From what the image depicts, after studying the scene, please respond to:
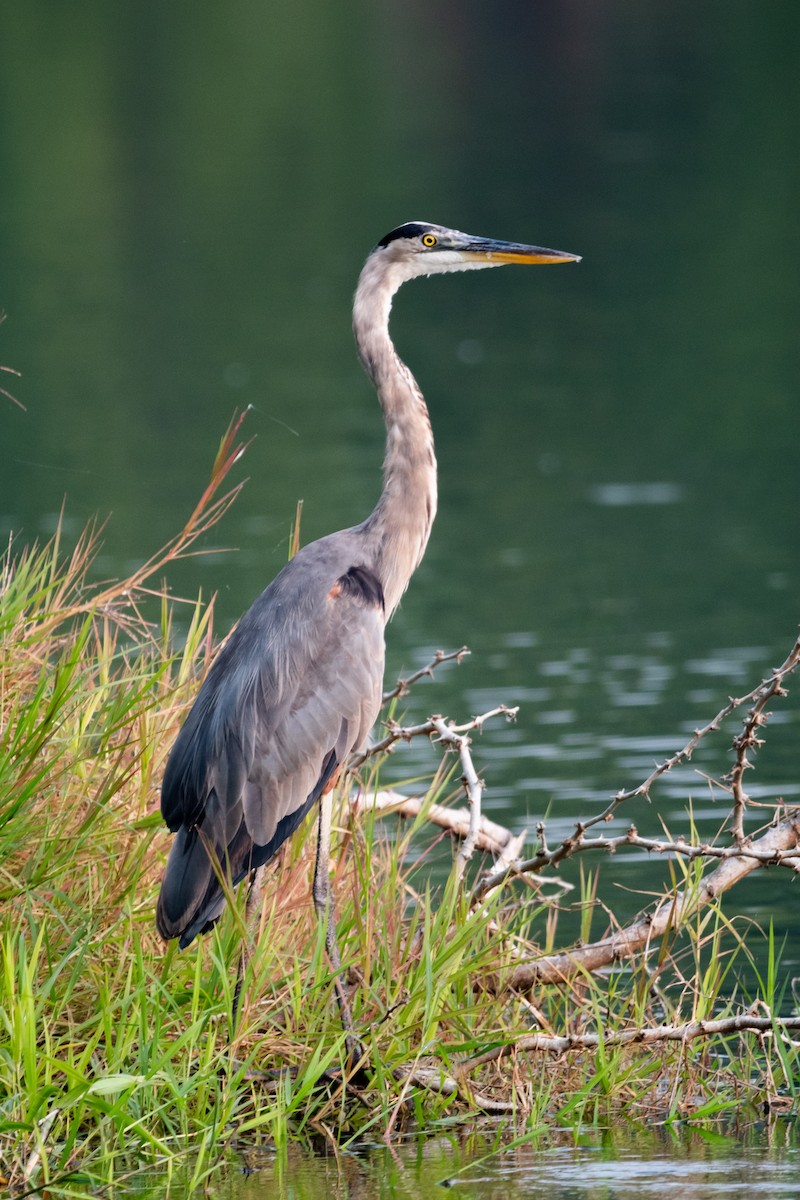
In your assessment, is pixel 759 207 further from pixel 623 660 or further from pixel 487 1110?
pixel 487 1110

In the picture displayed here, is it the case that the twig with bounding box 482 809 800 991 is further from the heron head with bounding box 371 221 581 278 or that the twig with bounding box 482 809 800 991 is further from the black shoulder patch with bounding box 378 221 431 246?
the black shoulder patch with bounding box 378 221 431 246

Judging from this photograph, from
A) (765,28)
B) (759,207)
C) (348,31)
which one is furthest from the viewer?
(348,31)

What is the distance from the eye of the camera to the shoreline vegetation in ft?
15.3

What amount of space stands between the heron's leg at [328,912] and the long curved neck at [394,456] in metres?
0.74

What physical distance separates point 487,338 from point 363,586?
18849mm

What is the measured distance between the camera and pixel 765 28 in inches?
1860

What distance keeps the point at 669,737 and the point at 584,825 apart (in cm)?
476

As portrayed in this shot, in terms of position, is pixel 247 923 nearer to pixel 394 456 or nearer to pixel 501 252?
pixel 394 456

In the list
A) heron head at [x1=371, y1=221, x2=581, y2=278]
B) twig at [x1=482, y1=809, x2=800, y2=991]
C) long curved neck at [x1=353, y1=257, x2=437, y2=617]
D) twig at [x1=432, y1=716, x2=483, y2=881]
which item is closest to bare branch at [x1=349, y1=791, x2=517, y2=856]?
twig at [x1=432, y1=716, x2=483, y2=881]

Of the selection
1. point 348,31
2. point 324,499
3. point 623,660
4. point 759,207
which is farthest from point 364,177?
point 623,660

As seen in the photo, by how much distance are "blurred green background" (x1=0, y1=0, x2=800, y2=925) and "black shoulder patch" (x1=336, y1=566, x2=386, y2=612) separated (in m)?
2.22

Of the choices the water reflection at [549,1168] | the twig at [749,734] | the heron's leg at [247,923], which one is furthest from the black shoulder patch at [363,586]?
the water reflection at [549,1168]

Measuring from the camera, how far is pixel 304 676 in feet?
18.3

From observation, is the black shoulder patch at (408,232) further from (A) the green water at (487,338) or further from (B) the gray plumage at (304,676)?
(A) the green water at (487,338)
